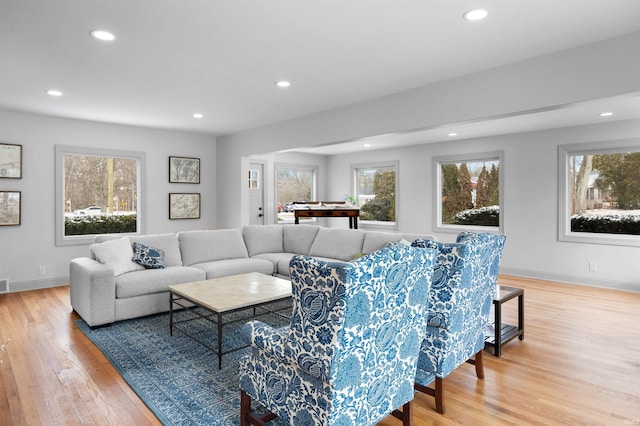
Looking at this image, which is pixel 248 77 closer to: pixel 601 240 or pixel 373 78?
pixel 373 78

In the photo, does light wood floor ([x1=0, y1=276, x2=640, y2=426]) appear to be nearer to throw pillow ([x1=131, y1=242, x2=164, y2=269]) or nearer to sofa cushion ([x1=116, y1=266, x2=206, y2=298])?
sofa cushion ([x1=116, y1=266, x2=206, y2=298])

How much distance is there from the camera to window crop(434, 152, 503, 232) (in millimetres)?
6855

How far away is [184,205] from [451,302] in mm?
5709

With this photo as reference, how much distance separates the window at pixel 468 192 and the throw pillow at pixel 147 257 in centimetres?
516

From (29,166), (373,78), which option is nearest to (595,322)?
(373,78)

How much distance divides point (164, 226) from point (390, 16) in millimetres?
5372

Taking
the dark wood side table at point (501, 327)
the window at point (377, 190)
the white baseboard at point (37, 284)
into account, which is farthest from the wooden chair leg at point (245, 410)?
the window at point (377, 190)

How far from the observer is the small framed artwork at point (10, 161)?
5.16 m

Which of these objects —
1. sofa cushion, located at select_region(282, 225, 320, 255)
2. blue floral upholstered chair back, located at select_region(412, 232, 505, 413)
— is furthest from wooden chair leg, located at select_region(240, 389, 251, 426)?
sofa cushion, located at select_region(282, 225, 320, 255)

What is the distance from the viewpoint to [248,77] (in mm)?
3887

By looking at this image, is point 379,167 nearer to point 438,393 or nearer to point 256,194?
point 256,194

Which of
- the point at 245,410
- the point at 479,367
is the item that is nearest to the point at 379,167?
the point at 479,367

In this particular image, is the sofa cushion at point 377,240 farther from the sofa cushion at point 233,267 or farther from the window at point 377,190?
the window at point 377,190

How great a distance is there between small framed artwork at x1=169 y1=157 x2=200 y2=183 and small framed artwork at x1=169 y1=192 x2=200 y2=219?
0.87 ft
